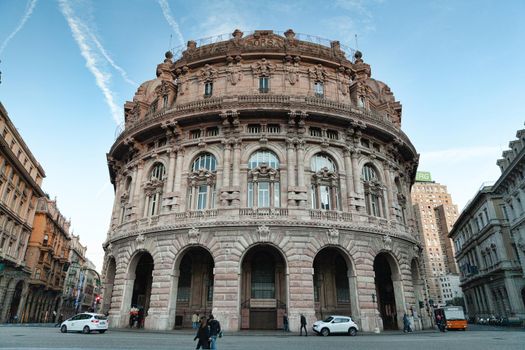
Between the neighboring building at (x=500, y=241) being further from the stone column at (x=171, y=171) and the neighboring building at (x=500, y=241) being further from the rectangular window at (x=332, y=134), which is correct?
the stone column at (x=171, y=171)

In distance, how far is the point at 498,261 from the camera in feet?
159

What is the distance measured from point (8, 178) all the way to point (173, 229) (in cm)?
2688

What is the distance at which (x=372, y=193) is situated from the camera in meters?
31.7

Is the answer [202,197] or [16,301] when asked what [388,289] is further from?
[16,301]

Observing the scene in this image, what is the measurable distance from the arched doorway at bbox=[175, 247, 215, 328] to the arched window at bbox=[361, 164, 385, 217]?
14.4m

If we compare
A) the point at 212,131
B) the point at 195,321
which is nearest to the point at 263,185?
the point at 212,131

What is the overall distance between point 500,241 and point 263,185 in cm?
3895

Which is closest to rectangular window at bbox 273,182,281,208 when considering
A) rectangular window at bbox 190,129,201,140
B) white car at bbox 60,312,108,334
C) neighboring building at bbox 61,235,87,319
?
rectangular window at bbox 190,129,201,140

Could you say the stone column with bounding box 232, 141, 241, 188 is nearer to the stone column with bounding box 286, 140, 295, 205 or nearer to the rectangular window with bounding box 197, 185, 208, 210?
the rectangular window with bounding box 197, 185, 208, 210

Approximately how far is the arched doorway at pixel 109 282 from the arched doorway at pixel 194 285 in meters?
7.36

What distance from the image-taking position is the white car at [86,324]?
2334cm

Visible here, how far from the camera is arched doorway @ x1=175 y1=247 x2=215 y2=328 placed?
28016mm

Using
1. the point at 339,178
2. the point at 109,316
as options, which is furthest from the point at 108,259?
the point at 339,178

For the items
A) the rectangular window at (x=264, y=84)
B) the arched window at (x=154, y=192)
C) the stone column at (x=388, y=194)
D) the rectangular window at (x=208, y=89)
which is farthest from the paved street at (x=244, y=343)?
the rectangular window at (x=208, y=89)
